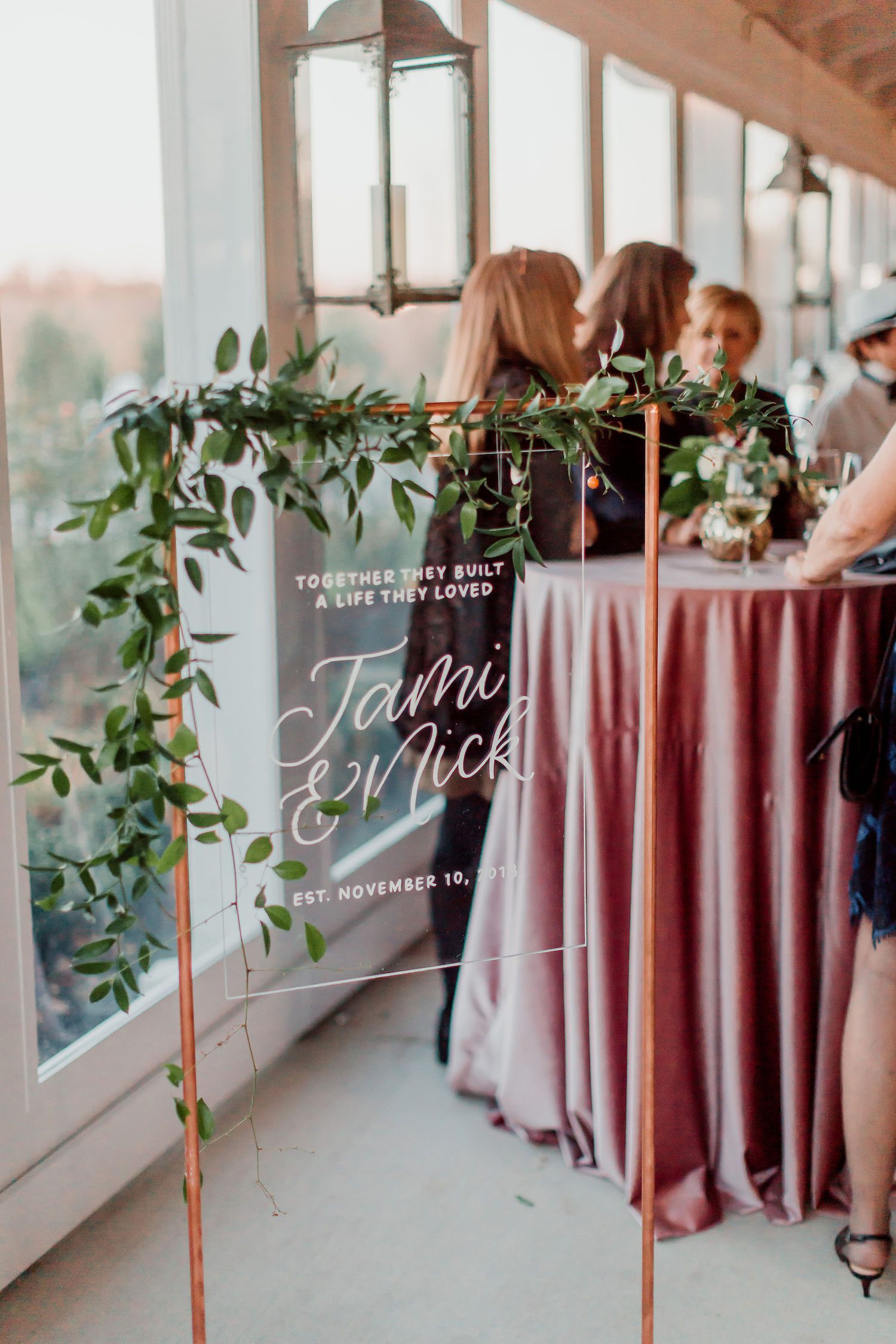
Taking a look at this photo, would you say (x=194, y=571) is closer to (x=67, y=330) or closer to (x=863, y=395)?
(x=67, y=330)

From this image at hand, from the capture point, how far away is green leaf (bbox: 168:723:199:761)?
1.19 meters

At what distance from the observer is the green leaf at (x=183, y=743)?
1.19 metres

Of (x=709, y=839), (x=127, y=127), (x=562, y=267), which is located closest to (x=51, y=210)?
(x=127, y=127)

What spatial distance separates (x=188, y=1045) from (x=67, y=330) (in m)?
1.06

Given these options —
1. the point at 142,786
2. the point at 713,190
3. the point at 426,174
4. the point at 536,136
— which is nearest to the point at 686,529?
the point at 426,174

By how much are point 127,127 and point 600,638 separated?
1112 millimetres

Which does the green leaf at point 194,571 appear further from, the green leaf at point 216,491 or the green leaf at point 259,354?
the green leaf at point 259,354

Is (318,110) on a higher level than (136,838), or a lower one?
higher

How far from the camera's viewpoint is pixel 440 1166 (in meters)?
2.00

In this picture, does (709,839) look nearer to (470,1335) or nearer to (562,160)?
(470,1335)

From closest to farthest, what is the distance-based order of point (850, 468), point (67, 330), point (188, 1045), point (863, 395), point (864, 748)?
point (188, 1045) → point (864, 748) → point (67, 330) → point (850, 468) → point (863, 395)

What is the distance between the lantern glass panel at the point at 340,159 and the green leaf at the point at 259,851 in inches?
45.8

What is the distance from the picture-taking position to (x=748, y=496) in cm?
191

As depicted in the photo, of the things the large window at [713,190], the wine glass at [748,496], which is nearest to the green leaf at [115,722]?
the wine glass at [748,496]
